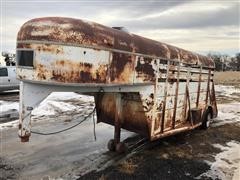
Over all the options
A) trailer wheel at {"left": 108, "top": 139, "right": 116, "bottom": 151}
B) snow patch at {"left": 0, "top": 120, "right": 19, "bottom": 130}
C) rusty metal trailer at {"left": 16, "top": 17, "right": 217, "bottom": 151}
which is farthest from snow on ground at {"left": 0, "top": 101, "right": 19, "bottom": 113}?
trailer wheel at {"left": 108, "top": 139, "right": 116, "bottom": 151}

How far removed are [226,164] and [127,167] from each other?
7.32ft

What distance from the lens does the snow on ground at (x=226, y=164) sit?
606 centimetres

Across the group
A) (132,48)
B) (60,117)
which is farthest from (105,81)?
(60,117)

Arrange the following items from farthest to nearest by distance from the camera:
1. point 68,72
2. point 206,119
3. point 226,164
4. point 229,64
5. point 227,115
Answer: point 229,64 → point 227,115 → point 206,119 → point 226,164 → point 68,72

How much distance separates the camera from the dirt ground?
597 centimetres

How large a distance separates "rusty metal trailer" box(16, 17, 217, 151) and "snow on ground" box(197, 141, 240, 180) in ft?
3.93

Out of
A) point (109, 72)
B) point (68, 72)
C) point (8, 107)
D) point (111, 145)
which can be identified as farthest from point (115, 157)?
point (8, 107)

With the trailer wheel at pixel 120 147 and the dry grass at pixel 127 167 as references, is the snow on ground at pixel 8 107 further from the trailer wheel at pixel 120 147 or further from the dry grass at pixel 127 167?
the dry grass at pixel 127 167

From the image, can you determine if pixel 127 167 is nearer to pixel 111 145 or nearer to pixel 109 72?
pixel 111 145

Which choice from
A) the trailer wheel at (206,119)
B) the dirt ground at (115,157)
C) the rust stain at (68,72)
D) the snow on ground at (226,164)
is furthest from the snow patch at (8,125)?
the snow on ground at (226,164)

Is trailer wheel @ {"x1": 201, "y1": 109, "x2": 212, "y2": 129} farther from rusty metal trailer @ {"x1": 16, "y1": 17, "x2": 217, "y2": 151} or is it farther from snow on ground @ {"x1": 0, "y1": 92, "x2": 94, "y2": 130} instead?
snow on ground @ {"x1": 0, "y1": 92, "x2": 94, "y2": 130}

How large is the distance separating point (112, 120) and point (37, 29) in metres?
3.46

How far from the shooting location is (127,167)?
6.24 m

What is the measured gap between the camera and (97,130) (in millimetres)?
9453
